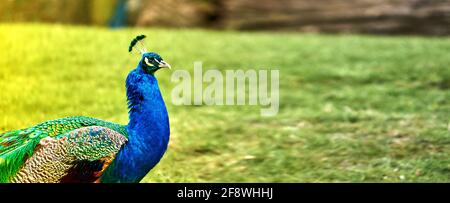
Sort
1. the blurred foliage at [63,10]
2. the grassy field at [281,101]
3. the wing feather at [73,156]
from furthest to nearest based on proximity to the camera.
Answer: the blurred foliage at [63,10] < the grassy field at [281,101] < the wing feather at [73,156]

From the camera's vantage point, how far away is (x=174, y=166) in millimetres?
2977

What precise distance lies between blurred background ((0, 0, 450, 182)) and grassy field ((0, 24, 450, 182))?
1cm

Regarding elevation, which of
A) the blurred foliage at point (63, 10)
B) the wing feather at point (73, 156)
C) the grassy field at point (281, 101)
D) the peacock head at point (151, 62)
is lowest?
the wing feather at point (73, 156)

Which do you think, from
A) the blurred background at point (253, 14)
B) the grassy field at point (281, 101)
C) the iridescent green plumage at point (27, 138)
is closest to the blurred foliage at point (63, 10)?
the blurred background at point (253, 14)

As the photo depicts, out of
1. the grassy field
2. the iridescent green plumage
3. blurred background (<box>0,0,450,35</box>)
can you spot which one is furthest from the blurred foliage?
the iridescent green plumage

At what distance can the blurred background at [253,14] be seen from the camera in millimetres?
6473

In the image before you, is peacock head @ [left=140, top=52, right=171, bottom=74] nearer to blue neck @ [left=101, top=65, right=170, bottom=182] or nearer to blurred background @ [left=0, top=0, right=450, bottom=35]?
blue neck @ [left=101, top=65, right=170, bottom=182]

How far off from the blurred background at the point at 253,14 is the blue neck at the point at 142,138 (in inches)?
Result: 179

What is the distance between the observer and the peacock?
6.39 feet

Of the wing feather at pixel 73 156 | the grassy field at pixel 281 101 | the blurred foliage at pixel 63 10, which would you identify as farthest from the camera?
the blurred foliage at pixel 63 10

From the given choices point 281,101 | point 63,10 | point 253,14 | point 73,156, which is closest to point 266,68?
point 281,101

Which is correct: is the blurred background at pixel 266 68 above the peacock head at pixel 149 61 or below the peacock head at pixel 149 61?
above

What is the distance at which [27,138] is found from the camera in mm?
1987

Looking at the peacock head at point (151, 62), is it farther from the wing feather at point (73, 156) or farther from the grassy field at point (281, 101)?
the grassy field at point (281, 101)
